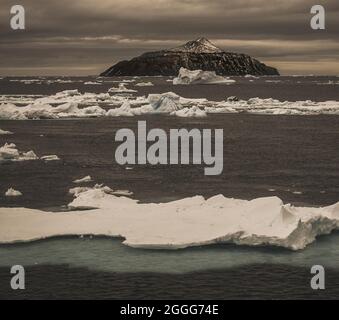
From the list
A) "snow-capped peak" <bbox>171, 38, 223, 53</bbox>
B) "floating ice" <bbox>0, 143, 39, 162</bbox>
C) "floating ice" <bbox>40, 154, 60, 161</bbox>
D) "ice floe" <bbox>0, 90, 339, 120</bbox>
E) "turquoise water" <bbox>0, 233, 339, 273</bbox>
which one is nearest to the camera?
"turquoise water" <bbox>0, 233, 339, 273</bbox>

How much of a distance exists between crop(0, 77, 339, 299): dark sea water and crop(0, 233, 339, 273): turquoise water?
0.08 ft

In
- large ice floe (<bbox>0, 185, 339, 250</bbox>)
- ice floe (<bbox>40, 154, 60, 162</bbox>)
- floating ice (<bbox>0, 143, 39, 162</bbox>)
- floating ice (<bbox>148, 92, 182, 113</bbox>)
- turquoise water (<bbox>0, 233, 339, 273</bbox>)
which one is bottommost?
turquoise water (<bbox>0, 233, 339, 273</bbox>)

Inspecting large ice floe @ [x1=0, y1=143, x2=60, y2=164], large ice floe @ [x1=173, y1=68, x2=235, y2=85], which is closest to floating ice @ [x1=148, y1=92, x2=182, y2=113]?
large ice floe @ [x1=0, y1=143, x2=60, y2=164]

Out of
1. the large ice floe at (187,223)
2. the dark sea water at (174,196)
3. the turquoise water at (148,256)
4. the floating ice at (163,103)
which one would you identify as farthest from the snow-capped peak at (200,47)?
the turquoise water at (148,256)

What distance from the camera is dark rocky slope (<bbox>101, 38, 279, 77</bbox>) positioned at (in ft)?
326

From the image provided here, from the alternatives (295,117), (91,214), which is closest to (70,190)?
(91,214)

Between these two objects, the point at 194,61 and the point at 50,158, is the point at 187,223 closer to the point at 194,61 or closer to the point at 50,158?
the point at 50,158

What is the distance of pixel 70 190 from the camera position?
22.7 metres

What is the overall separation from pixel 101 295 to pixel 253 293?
3.31 m

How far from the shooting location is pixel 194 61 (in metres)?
98.4

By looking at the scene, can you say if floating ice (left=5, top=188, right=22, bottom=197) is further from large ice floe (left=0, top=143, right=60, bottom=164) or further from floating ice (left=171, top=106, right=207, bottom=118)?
floating ice (left=171, top=106, right=207, bottom=118)

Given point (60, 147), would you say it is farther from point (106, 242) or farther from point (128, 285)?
point (128, 285)

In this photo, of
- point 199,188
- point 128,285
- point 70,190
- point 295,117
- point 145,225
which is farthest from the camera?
point 295,117

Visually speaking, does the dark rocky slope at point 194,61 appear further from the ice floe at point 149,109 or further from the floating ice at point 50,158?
the floating ice at point 50,158
